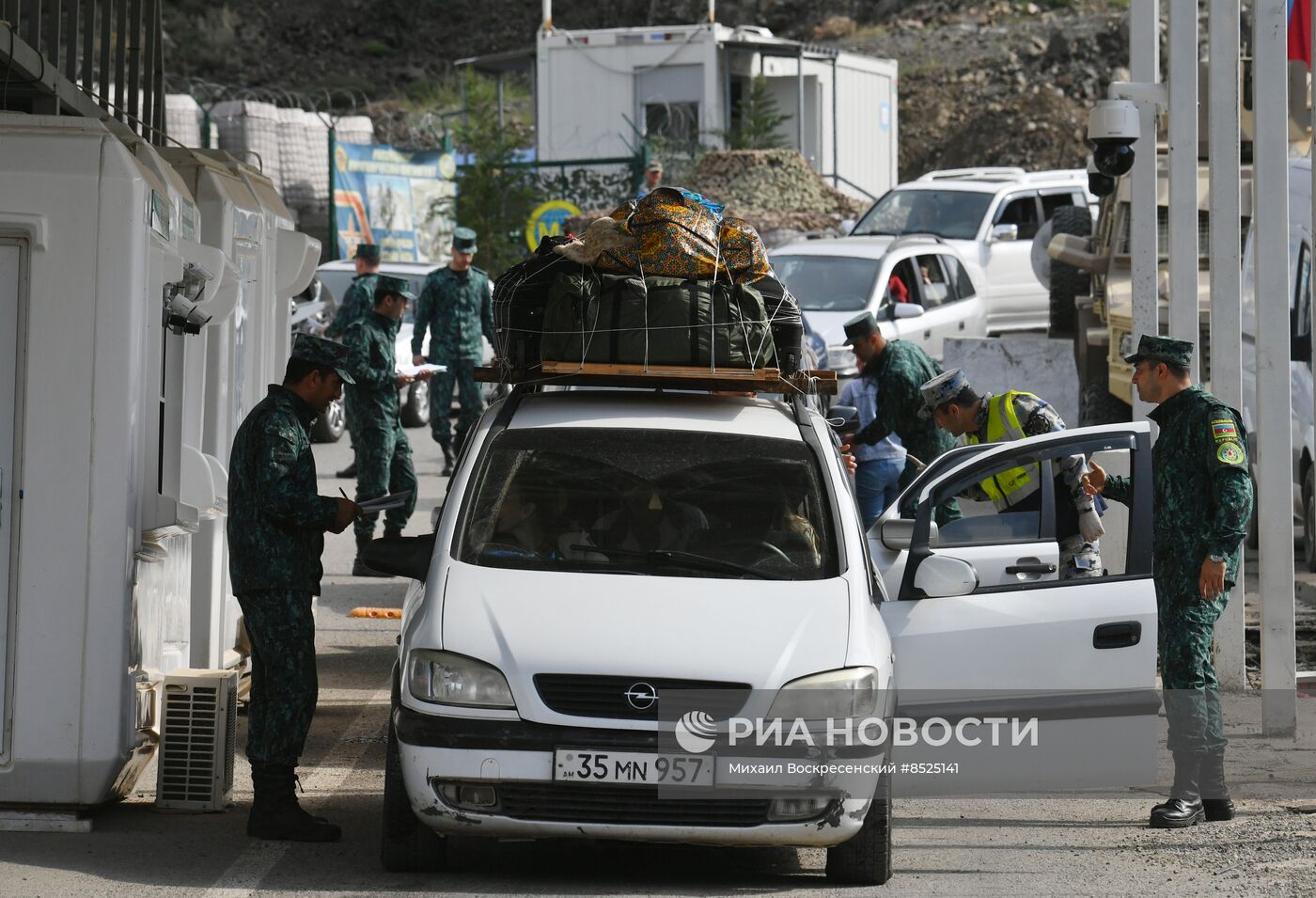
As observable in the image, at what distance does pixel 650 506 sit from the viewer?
646cm

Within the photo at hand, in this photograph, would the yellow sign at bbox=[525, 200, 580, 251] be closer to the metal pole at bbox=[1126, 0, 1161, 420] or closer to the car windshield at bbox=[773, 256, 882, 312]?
the car windshield at bbox=[773, 256, 882, 312]

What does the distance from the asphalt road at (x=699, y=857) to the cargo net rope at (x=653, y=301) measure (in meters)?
1.82

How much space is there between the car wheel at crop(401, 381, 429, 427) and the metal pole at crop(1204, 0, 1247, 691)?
487 inches

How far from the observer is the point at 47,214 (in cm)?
631

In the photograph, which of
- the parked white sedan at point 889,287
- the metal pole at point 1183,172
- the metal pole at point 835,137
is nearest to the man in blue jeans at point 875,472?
the metal pole at point 1183,172

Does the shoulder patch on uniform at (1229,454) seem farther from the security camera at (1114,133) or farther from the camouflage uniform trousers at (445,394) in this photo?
the camouflage uniform trousers at (445,394)

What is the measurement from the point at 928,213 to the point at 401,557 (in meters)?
17.3

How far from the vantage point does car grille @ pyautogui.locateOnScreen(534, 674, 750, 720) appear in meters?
5.59

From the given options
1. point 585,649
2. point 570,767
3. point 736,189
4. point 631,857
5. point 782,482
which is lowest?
point 631,857

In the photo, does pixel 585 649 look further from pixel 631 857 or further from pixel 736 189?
pixel 736 189

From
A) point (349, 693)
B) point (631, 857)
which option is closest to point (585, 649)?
point (631, 857)

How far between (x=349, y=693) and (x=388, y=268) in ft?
39.8

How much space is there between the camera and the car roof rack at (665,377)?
6828 millimetres

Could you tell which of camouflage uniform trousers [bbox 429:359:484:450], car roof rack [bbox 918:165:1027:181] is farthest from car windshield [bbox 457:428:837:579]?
car roof rack [bbox 918:165:1027:181]
